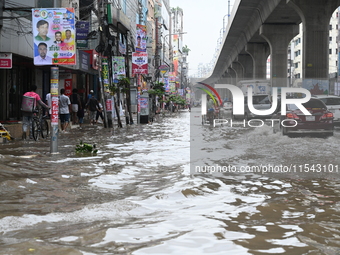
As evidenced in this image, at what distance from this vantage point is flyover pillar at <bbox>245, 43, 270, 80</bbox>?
187ft

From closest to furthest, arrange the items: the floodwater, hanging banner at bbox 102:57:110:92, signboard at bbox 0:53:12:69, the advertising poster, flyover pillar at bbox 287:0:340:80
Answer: the floodwater < signboard at bbox 0:53:12:69 < hanging banner at bbox 102:57:110:92 < the advertising poster < flyover pillar at bbox 287:0:340:80

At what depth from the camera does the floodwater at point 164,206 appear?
499cm

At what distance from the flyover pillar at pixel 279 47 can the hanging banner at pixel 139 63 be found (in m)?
14.0

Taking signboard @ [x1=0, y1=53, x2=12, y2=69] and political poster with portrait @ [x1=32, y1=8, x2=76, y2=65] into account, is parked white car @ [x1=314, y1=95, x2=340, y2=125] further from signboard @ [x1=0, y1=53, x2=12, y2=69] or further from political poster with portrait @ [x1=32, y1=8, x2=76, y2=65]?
signboard @ [x1=0, y1=53, x2=12, y2=69]

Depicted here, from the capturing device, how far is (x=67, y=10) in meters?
13.5

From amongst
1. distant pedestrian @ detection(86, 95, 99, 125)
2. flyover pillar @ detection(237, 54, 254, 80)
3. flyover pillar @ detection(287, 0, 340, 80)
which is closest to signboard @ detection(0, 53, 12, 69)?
distant pedestrian @ detection(86, 95, 99, 125)

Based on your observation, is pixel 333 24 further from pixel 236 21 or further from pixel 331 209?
pixel 331 209

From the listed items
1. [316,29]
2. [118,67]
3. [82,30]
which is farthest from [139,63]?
[316,29]

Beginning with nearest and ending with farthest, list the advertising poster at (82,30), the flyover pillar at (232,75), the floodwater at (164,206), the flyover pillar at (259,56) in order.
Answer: the floodwater at (164,206), the advertising poster at (82,30), the flyover pillar at (259,56), the flyover pillar at (232,75)

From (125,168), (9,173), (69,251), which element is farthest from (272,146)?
(69,251)

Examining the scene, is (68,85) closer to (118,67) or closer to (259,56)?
(118,67)

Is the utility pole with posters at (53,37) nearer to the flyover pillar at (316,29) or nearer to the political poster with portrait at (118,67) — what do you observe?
the political poster with portrait at (118,67)

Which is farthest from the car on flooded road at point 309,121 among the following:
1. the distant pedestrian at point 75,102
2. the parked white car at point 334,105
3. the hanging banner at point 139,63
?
the hanging banner at point 139,63

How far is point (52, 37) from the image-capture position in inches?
527
